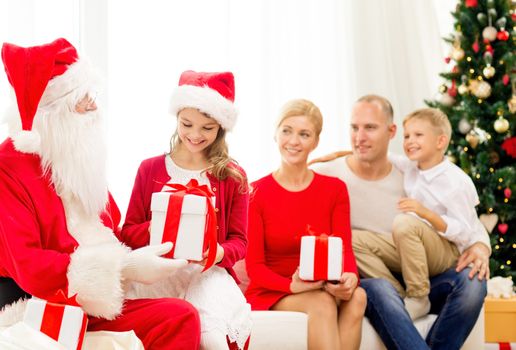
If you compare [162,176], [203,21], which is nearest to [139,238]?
[162,176]

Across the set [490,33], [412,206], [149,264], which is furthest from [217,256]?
[490,33]

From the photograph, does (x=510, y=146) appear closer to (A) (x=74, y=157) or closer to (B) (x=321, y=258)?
(B) (x=321, y=258)

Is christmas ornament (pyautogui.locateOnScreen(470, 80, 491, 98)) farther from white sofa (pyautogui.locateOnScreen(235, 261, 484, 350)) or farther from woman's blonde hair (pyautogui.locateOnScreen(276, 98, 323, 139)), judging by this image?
white sofa (pyautogui.locateOnScreen(235, 261, 484, 350))

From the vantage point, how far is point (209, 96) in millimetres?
2889

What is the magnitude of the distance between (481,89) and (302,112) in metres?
1.56

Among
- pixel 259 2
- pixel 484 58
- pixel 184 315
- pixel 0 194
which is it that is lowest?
pixel 184 315

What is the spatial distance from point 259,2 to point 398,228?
2053 millimetres

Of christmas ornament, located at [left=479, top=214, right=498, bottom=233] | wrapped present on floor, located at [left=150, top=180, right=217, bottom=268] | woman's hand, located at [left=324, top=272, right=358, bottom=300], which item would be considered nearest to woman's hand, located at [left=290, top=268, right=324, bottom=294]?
woman's hand, located at [left=324, top=272, right=358, bottom=300]

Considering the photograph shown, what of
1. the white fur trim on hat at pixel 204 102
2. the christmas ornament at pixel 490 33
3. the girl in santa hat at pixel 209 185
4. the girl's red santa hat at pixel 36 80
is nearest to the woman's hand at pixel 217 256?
the girl in santa hat at pixel 209 185

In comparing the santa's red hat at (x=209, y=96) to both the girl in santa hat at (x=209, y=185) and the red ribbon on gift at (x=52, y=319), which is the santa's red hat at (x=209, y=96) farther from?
the red ribbon on gift at (x=52, y=319)

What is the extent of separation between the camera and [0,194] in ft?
7.65

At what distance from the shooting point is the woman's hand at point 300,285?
346 centimetres

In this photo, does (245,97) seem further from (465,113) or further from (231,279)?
(231,279)

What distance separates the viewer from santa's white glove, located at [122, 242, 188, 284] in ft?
7.93
